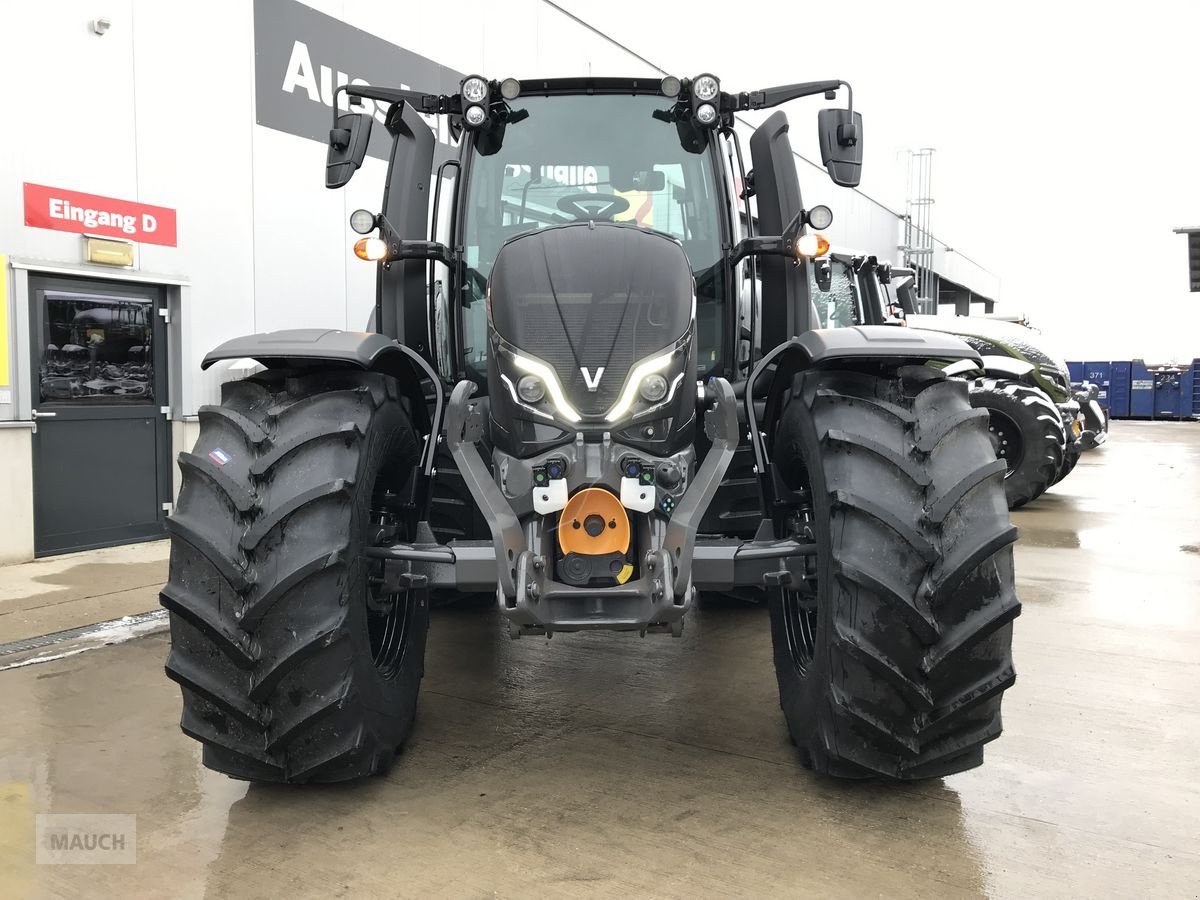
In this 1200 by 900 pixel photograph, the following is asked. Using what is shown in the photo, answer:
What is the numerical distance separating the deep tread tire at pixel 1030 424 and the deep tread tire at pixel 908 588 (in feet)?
22.5

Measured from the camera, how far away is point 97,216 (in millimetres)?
7246

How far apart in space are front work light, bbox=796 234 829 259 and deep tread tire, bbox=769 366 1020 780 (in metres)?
0.76

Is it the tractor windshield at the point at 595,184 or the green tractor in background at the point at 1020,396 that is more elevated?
the tractor windshield at the point at 595,184

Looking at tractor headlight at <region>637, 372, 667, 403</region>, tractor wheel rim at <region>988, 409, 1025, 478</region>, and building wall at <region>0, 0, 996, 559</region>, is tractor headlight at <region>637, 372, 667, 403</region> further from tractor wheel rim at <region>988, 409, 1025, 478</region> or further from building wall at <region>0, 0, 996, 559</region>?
tractor wheel rim at <region>988, 409, 1025, 478</region>

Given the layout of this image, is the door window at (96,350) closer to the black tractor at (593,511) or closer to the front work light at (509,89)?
the black tractor at (593,511)

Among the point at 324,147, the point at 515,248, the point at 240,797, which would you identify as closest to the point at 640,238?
the point at 515,248

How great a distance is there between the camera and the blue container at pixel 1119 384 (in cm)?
3241

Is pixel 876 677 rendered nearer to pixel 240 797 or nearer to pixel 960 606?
pixel 960 606

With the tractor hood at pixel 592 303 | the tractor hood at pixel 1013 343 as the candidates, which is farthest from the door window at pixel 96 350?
the tractor hood at pixel 1013 343

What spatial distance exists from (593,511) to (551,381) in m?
0.41

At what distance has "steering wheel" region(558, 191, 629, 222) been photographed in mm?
3645

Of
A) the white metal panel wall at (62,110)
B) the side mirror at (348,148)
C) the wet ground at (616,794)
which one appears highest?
the white metal panel wall at (62,110)

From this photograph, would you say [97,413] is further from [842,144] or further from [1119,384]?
[1119,384]

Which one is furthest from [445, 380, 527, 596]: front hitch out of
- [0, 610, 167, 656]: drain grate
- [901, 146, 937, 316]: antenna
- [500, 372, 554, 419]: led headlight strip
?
[901, 146, 937, 316]: antenna
